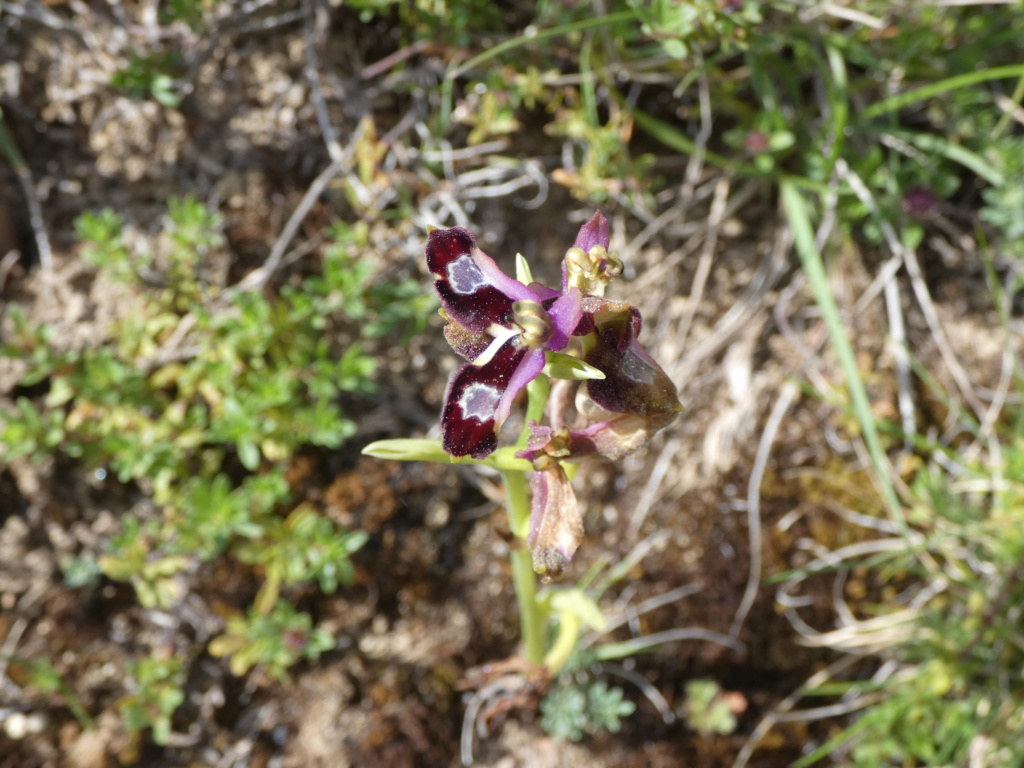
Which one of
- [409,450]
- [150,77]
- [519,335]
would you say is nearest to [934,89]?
[519,335]

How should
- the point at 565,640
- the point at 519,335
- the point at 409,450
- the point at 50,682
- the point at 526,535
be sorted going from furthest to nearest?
the point at 50,682 → the point at 565,640 → the point at 526,535 → the point at 409,450 → the point at 519,335

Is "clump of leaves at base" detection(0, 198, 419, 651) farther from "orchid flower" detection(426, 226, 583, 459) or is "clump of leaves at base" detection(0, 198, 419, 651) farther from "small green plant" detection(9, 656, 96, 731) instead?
"orchid flower" detection(426, 226, 583, 459)

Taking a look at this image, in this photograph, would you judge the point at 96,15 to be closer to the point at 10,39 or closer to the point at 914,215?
the point at 10,39

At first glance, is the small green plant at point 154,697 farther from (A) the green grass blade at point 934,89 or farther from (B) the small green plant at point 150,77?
(A) the green grass blade at point 934,89

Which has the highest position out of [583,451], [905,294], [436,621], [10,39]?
[10,39]

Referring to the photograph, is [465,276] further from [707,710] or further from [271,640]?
[707,710]

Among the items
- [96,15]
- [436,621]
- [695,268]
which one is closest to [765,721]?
[436,621]

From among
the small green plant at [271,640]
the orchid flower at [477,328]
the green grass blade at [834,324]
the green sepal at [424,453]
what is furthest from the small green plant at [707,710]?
the orchid flower at [477,328]
